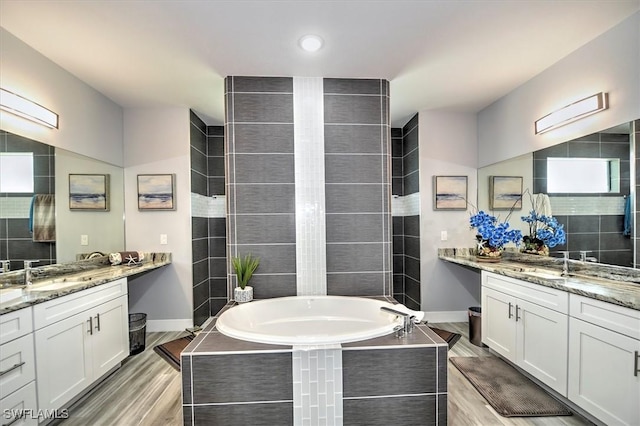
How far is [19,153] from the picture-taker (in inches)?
83.7

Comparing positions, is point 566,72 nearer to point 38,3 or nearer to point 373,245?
point 373,245

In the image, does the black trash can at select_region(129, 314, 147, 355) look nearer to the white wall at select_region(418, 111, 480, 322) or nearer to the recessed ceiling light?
the recessed ceiling light

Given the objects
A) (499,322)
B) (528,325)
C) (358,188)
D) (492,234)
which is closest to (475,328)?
(499,322)

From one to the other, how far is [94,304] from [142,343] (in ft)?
3.26

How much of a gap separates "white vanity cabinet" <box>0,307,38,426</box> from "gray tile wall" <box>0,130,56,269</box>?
65 centimetres

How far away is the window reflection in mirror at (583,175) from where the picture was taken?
7.20ft

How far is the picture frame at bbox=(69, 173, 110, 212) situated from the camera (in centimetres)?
272

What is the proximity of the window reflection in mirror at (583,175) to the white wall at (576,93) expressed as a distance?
0.21 meters

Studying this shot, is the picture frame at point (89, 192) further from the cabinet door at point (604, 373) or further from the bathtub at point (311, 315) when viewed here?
the cabinet door at point (604, 373)

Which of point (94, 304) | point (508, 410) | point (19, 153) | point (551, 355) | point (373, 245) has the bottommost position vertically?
point (508, 410)

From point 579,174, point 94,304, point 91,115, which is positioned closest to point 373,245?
point 579,174

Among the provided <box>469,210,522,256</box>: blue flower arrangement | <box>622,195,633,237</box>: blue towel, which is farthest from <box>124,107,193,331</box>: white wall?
<box>622,195,633,237</box>: blue towel

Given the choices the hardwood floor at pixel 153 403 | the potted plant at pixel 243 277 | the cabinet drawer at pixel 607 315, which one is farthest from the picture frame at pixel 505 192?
the potted plant at pixel 243 277

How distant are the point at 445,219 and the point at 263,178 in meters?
2.28
